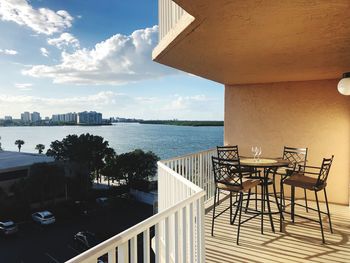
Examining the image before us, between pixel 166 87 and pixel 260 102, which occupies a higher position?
pixel 166 87

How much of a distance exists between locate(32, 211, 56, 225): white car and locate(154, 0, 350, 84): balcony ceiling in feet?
91.3

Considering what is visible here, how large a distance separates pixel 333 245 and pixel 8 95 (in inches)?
2248

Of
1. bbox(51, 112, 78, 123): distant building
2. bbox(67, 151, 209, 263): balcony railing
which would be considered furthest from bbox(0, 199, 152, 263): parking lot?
bbox(51, 112, 78, 123): distant building

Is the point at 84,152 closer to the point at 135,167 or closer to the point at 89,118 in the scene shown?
the point at 135,167

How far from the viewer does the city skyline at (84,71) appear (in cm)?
4125

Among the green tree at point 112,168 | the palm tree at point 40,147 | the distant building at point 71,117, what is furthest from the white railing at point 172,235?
the distant building at point 71,117

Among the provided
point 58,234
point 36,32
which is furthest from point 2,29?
point 58,234

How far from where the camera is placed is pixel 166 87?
57.9m

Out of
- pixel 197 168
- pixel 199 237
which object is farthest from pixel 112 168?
pixel 199 237

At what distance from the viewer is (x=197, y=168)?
17.3 feet

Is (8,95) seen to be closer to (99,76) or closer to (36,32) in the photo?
(36,32)

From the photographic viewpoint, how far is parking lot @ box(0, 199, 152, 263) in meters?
21.6

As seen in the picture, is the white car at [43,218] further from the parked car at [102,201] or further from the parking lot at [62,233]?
the parked car at [102,201]

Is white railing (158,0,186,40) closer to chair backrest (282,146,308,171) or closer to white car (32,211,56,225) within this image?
chair backrest (282,146,308,171)
